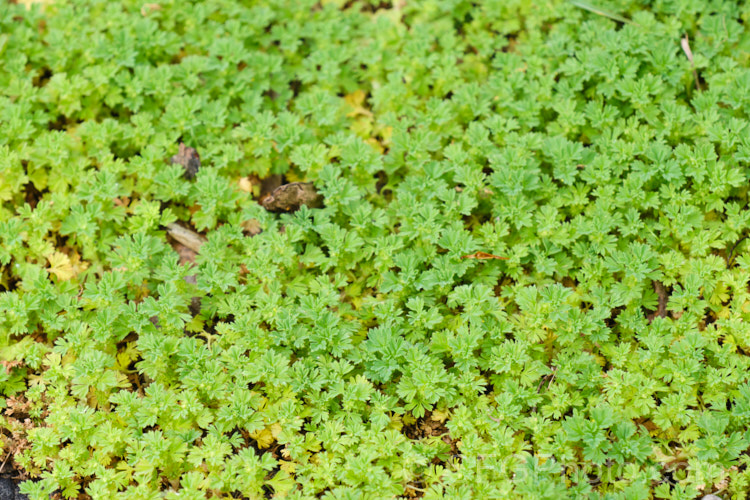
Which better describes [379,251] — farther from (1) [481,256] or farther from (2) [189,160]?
(2) [189,160]

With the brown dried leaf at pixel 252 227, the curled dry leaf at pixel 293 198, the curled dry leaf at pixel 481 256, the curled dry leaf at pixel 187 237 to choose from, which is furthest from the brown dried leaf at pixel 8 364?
the curled dry leaf at pixel 481 256

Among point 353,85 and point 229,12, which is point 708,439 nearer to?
point 353,85

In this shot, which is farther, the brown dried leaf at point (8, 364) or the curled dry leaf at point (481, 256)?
the curled dry leaf at point (481, 256)

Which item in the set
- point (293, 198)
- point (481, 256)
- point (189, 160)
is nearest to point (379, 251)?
point (481, 256)

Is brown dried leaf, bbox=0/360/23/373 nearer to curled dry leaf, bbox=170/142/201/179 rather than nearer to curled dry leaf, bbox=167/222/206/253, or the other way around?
curled dry leaf, bbox=167/222/206/253

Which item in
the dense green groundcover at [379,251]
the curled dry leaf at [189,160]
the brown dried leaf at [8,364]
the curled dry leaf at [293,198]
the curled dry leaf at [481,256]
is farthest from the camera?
the curled dry leaf at [189,160]

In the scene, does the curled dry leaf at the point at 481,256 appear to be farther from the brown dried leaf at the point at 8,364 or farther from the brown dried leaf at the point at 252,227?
the brown dried leaf at the point at 8,364
